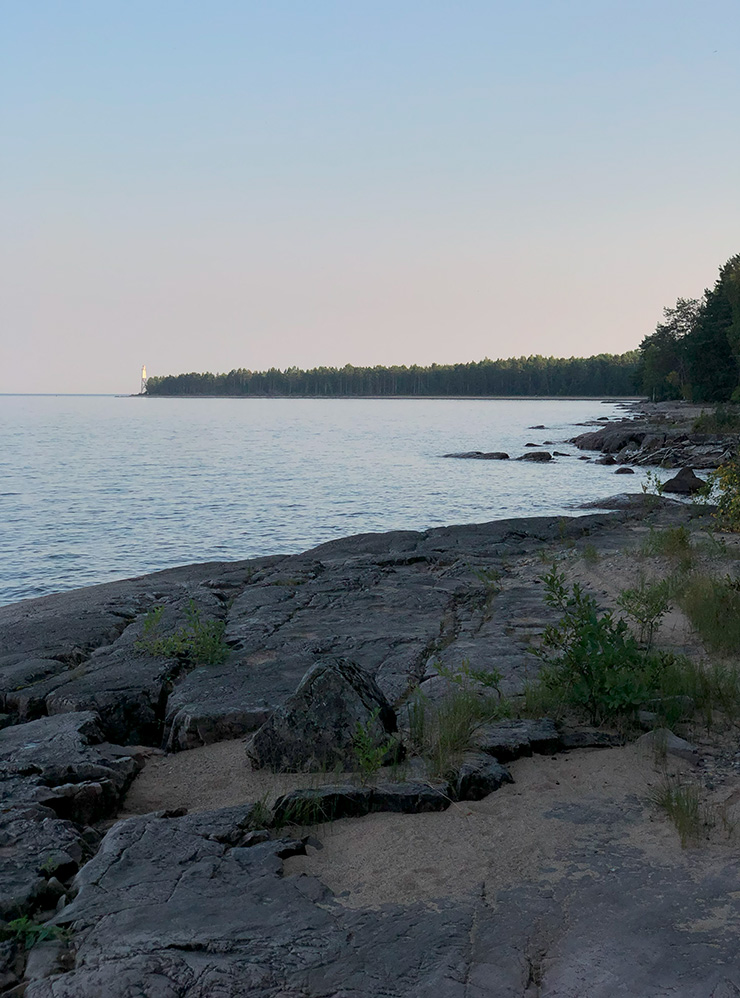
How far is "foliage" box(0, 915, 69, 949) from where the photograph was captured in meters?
3.38

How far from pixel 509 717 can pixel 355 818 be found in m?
1.53

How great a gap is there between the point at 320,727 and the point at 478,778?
3.53 feet

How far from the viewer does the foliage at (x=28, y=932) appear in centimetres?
338

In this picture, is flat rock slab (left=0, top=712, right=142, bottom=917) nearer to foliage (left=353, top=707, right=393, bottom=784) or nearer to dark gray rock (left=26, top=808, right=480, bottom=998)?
dark gray rock (left=26, top=808, right=480, bottom=998)

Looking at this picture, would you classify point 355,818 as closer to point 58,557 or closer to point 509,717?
point 509,717

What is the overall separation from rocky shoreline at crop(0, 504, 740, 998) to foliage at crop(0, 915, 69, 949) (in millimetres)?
14

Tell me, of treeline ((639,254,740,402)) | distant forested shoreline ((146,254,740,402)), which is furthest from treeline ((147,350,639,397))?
treeline ((639,254,740,402))

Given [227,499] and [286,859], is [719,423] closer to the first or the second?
[227,499]

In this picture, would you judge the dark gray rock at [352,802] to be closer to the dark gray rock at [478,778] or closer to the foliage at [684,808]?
the dark gray rock at [478,778]

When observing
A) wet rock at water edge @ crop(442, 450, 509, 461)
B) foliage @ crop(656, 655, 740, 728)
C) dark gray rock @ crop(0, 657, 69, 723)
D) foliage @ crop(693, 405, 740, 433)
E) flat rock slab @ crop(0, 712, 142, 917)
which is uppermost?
foliage @ crop(693, 405, 740, 433)

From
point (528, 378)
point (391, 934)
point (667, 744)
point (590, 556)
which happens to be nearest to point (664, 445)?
point (590, 556)

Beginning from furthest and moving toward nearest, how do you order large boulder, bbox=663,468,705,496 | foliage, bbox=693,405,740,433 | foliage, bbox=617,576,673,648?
1. foliage, bbox=693,405,740,433
2. large boulder, bbox=663,468,705,496
3. foliage, bbox=617,576,673,648

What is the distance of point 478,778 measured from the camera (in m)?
4.59

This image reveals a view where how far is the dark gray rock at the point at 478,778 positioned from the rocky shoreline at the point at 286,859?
10mm
